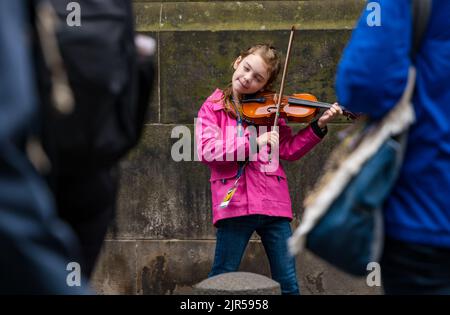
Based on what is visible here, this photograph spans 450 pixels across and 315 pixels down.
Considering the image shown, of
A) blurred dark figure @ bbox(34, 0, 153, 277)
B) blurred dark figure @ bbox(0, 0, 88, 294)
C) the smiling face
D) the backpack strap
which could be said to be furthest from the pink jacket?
blurred dark figure @ bbox(0, 0, 88, 294)

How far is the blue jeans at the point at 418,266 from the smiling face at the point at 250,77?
2.80m

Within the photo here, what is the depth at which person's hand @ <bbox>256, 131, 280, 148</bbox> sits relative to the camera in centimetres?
523

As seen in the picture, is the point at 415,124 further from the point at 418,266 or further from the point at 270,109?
the point at 270,109

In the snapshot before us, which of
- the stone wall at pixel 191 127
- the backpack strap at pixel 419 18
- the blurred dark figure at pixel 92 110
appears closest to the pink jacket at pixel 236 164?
the stone wall at pixel 191 127

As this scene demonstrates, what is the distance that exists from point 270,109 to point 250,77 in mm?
200

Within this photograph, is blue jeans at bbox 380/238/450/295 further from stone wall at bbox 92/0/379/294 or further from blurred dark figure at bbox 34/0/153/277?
stone wall at bbox 92/0/379/294

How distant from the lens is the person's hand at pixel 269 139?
5.23m

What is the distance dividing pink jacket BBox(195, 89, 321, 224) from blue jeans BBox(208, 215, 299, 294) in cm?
7

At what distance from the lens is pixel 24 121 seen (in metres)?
1.46

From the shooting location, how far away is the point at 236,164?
537cm

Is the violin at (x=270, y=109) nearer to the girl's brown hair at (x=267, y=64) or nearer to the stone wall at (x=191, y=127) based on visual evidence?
the girl's brown hair at (x=267, y=64)
